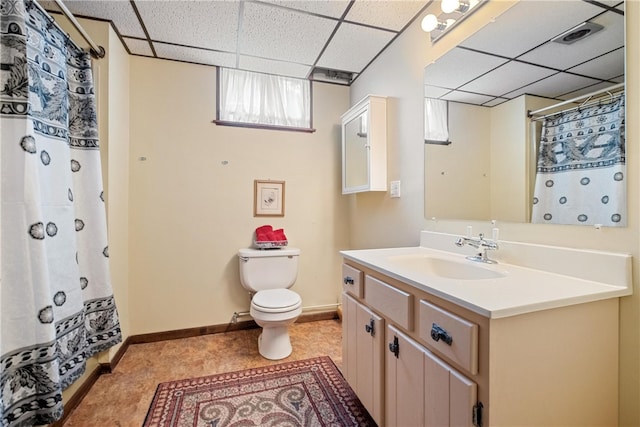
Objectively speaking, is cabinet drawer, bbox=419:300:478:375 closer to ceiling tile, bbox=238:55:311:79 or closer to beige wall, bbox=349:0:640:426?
beige wall, bbox=349:0:640:426

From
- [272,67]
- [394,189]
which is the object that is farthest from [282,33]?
[394,189]

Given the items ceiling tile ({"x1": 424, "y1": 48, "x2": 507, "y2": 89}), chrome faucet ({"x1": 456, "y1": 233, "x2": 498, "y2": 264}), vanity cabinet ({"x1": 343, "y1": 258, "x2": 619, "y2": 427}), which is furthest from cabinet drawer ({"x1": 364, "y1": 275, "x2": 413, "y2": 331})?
ceiling tile ({"x1": 424, "y1": 48, "x2": 507, "y2": 89})

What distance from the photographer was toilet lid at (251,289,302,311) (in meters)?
1.94

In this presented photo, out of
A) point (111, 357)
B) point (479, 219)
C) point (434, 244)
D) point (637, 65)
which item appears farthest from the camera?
point (111, 357)

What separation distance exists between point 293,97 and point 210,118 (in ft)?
2.46

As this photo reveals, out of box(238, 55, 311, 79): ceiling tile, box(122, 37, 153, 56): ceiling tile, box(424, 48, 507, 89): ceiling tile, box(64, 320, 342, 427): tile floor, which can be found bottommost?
box(64, 320, 342, 427): tile floor

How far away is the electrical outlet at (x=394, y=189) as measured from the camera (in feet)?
6.57

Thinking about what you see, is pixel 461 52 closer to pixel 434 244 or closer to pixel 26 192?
pixel 434 244

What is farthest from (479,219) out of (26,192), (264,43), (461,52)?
(26,192)

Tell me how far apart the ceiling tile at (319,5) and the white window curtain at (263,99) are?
903mm

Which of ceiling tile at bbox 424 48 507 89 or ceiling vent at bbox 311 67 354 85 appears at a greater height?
ceiling vent at bbox 311 67 354 85

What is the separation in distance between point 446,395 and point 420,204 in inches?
44.5

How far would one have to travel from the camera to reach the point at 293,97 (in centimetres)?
259

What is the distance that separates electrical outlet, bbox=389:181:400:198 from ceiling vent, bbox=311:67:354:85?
1139 mm
